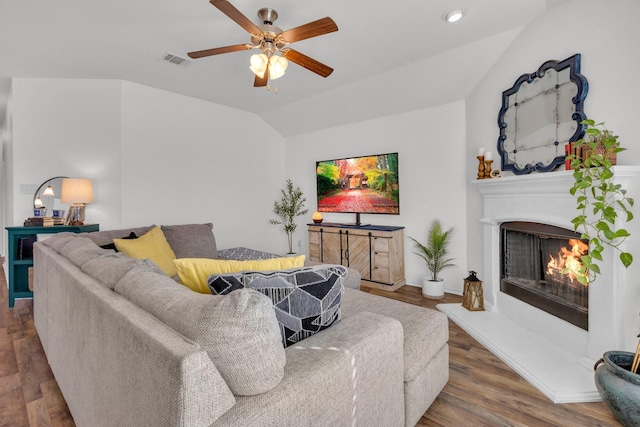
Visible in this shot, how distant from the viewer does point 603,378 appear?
1.62m

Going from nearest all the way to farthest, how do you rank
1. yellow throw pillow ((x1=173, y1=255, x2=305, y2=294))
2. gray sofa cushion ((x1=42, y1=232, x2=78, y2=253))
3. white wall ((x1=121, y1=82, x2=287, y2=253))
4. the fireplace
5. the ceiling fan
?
yellow throw pillow ((x1=173, y1=255, x2=305, y2=294))
the ceiling fan
gray sofa cushion ((x1=42, y1=232, x2=78, y2=253))
the fireplace
white wall ((x1=121, y1=82, x2=287, y2=253))

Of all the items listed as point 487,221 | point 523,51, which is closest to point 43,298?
point 487,221

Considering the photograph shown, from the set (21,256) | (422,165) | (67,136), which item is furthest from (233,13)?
(21,256)

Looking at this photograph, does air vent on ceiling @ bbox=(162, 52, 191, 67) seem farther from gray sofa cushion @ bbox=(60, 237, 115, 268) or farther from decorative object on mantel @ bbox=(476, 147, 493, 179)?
decorative object on mantel @ bbox=(476, 147, 493, 179)

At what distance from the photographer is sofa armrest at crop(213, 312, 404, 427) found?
2.74ft

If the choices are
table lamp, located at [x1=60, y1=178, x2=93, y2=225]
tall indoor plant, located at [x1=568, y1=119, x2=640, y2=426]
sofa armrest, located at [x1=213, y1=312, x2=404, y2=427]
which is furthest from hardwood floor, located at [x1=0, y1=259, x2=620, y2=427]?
table lamp, located at [x1=60, y1=178, x2=93, y2=225]

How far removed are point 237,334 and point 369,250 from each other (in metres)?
3.44

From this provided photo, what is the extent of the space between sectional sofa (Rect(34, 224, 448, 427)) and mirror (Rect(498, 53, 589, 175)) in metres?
1.77

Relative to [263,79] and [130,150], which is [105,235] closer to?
[130,150]

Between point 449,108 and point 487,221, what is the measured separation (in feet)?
4.95

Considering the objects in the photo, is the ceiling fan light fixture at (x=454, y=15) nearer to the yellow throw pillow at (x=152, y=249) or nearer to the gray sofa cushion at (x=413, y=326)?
the gray sofa cushion at (x=413, y=326)

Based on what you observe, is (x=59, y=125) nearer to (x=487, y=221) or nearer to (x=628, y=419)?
(x=487, y=221)

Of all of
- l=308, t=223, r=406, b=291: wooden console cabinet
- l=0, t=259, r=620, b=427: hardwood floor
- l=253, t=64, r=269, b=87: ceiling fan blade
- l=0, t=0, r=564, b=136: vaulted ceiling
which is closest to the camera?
l=0, t=259, r=620, b=427: hardwood floor

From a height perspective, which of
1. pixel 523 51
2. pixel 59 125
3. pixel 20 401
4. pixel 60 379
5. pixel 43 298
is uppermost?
pixel 523 51
